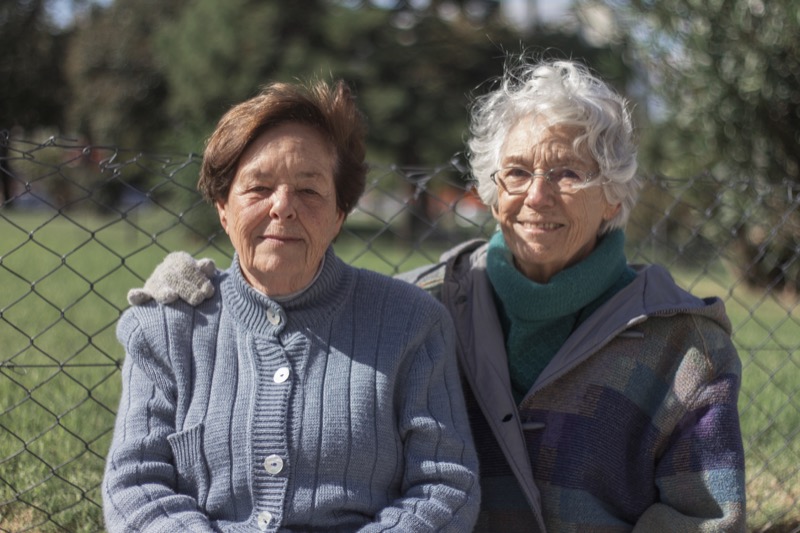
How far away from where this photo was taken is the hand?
248cm

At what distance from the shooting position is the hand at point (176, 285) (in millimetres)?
2479

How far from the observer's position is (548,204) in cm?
277

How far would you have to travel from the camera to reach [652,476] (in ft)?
8.79

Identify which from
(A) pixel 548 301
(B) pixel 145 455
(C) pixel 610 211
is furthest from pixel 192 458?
(C) pixel 610 211

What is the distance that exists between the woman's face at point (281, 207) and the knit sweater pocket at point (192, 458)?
0.41m

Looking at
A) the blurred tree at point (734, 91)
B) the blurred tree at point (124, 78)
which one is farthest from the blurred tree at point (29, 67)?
the blurred tree at point (734, 91)

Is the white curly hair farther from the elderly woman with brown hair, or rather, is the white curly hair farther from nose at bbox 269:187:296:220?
nose at bbox 269:187:296:220

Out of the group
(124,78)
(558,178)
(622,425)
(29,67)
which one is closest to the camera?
(622,425)

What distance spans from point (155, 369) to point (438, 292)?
984mm

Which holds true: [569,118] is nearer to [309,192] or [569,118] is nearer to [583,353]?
[583,353]

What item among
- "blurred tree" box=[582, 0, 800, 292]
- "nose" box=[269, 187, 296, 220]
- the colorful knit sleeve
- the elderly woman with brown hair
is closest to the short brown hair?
the elderly woman with brown hair

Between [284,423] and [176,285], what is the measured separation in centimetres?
48

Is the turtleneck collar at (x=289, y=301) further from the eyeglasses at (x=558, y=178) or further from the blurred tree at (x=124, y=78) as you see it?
the blurred tree at (x=124, y=78)

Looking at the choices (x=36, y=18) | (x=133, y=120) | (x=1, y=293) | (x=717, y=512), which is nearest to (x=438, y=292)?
(x=717, y=512)
